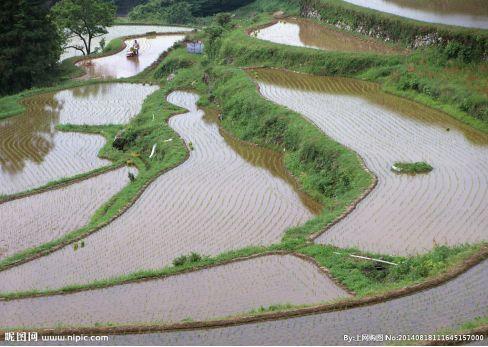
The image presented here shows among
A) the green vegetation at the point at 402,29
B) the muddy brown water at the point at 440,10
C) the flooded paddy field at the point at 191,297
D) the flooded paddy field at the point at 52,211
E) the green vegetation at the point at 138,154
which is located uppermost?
the muddy brown water at the point at 440,10

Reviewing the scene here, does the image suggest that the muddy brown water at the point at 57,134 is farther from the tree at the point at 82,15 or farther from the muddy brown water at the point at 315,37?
the tree at the point at 82,15

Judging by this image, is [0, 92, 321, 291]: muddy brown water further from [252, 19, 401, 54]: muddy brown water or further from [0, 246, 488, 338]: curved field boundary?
[252, 19, 401, 54]: muddy brown water

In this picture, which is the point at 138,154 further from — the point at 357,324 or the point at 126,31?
the point at 126,31

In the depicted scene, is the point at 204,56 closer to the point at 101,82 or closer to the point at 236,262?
the point at 101,82

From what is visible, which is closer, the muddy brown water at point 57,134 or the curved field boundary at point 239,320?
the curved field boundary at point 239,320

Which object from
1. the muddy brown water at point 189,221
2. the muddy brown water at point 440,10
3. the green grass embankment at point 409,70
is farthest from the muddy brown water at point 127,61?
the muddy brown water at point 189,221

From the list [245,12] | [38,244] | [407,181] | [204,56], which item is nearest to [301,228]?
[407,181]

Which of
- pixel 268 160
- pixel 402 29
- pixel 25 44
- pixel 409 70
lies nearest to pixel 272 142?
pixel 268 160
